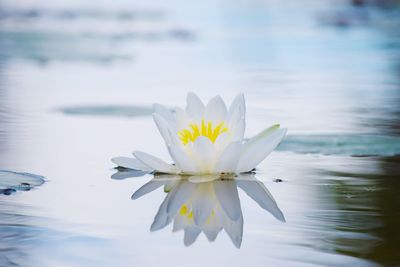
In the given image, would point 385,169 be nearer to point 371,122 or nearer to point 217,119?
point 217,119

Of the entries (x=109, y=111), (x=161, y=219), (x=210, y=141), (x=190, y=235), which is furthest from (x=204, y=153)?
(x=109, y=111)

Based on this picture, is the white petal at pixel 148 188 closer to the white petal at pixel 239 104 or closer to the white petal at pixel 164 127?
the white petal at pixel 164 127

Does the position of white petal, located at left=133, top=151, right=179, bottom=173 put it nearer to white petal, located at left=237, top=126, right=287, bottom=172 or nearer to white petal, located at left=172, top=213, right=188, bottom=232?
white petal, located at left=237, top=126, right=287, bottom=172

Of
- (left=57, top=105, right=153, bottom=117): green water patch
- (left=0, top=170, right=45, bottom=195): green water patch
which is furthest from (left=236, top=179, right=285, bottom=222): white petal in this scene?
(left=57, top=105, right=153, bottom=117): green water patch

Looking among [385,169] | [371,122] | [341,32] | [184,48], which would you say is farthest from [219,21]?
[385,169]

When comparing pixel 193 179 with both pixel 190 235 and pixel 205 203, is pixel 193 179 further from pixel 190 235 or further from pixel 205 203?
pixel 190 235
